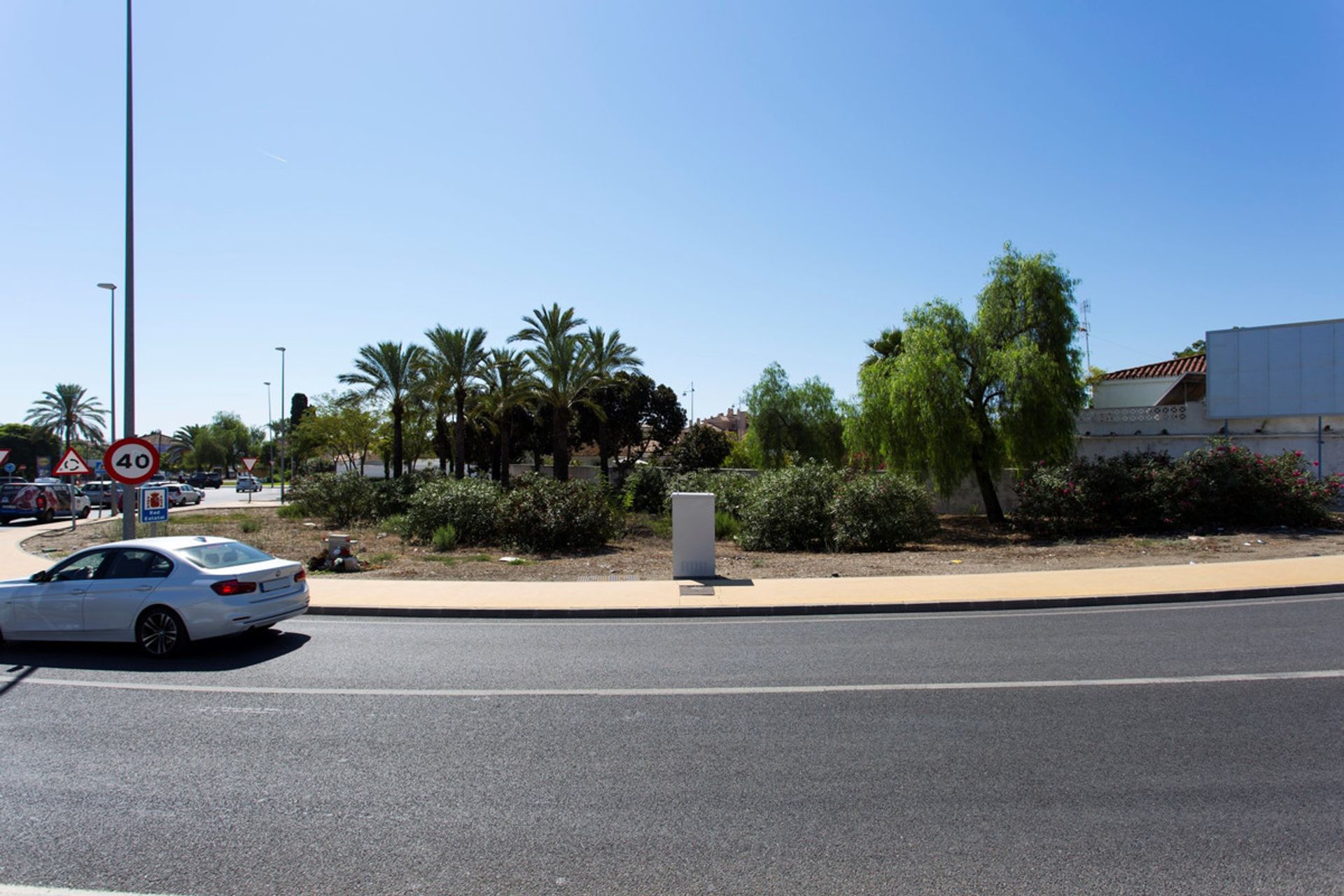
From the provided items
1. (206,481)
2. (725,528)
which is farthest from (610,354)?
A: (206,481)

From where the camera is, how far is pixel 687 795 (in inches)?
189

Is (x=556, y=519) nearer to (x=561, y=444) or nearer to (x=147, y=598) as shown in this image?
(x=147, y=598)

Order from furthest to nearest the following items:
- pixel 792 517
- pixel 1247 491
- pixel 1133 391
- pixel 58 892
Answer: pixel 1133 391 → pixel 1247 491 → pixel 792 517 → pixel 58 892

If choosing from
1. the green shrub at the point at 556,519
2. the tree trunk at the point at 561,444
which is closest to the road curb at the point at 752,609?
the green shrub at the point at 556,519

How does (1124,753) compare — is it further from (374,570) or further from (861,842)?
(374,570)

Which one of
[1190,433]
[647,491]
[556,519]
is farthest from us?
[647,491]

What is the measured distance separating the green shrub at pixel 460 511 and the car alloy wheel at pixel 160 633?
472 inches

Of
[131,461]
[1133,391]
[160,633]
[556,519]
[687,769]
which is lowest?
[687,769]

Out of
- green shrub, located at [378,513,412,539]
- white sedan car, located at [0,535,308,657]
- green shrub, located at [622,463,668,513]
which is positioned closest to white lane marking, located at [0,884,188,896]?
white sedan car, located at [0,535,308,657]

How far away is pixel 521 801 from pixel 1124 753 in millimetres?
3787

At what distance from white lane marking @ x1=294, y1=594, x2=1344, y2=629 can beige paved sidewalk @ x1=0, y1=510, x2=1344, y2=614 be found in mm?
204

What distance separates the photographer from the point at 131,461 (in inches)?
518

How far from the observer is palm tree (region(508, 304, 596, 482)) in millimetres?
34188

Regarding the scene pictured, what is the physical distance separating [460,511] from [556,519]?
3.20 meters
